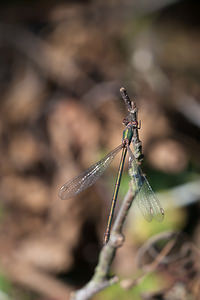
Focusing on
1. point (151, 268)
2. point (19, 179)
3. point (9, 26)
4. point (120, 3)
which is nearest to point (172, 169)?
point (151, 268)

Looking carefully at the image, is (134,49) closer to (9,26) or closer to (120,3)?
(120,3)

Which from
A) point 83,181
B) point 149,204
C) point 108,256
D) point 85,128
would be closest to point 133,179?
point 108,256

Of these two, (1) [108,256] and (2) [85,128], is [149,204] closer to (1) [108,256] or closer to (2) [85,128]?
(1) [108,256]

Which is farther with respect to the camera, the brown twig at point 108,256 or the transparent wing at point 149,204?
the transparent wing at point 149,204

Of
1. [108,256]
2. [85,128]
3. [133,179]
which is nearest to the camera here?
[133,179]

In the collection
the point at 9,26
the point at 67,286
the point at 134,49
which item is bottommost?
the point at 67,286

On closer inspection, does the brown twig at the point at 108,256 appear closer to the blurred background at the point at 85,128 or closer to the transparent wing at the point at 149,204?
the transparent wing at the point at 149,204

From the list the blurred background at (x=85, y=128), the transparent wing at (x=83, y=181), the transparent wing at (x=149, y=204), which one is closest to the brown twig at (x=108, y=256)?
the transparent wing at (x=149, y=204)
